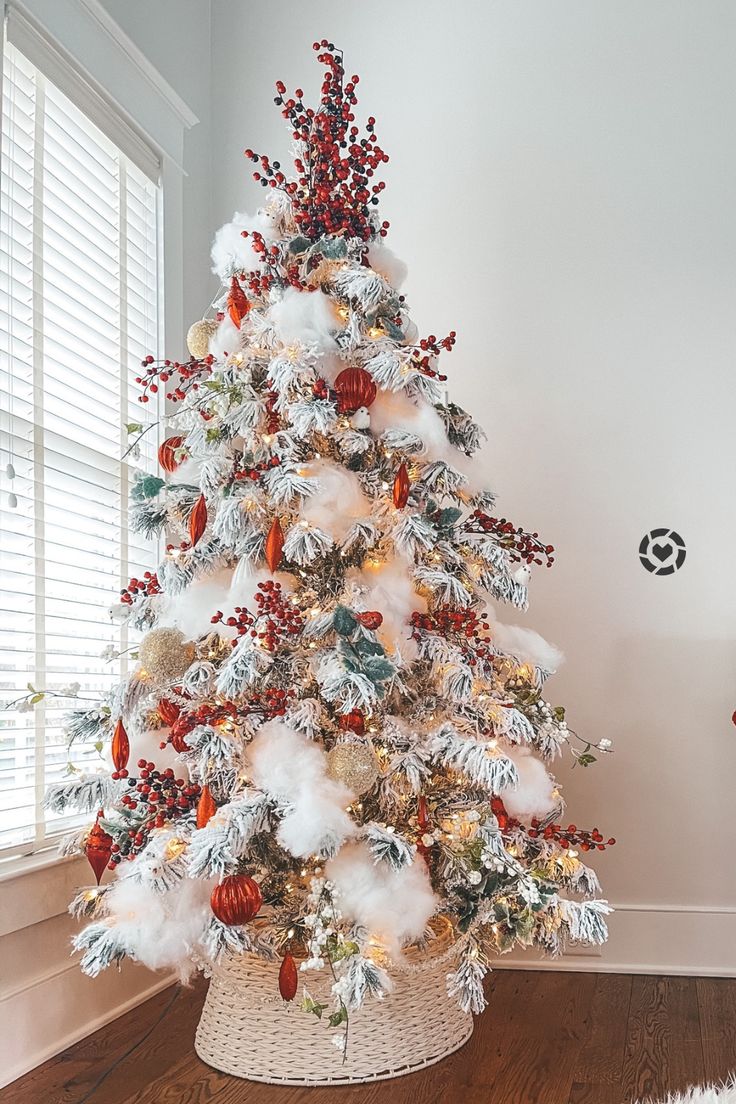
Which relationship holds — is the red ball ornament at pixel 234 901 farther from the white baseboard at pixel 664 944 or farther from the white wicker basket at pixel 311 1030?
the white baseboard at pixel 664 944

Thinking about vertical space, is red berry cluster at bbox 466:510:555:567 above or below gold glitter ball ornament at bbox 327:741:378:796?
above

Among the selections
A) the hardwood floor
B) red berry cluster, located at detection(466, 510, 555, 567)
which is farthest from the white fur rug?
red berry cluster, located at detection(466, 510, 555, 567)

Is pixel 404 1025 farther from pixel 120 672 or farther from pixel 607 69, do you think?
pixel 607 69

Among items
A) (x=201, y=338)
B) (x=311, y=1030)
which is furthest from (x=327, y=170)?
(x=311, y=1030)

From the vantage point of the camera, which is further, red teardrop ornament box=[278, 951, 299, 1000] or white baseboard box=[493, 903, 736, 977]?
white baseboard box=[493, 903, 736, 977]

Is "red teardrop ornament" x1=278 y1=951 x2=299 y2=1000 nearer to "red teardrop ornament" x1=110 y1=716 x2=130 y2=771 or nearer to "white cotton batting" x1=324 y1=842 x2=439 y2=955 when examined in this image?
"white cotton batting" x1=324 y1=842 x2=439 y2=955

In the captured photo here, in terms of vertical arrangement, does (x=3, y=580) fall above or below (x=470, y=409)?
below

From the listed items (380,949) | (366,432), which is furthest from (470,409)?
(380,949)

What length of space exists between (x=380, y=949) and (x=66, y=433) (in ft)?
4.19

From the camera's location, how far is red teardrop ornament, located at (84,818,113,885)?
6.45ft

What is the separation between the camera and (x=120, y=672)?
2.59m

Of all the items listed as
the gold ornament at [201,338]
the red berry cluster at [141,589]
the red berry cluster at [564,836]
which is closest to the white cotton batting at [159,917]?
the red berry cluster at [141,589]

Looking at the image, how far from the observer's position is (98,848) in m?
1.97

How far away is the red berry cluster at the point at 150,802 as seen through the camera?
1981 millimetres
